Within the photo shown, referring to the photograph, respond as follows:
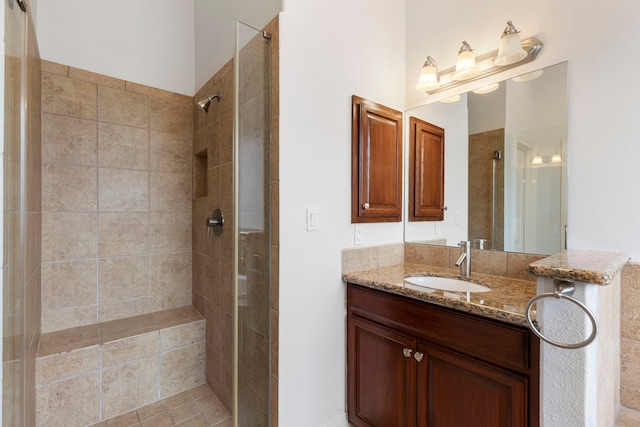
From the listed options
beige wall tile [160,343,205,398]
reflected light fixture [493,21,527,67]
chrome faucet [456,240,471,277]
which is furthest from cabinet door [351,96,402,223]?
beige wall tile [160,343,205,398]

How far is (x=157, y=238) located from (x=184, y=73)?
1.46 metres

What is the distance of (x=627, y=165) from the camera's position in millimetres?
1123

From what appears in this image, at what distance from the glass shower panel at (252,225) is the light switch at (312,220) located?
0.20 metres

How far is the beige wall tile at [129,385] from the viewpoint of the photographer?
1779 mm

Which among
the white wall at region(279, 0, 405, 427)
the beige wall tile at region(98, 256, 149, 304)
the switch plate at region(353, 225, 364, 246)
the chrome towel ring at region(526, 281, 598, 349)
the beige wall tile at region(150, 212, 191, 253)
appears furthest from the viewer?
the beige wall tile at region(150, 212, 191, 253)

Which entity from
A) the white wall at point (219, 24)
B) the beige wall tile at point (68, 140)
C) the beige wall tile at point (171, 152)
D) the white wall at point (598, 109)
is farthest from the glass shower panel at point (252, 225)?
the beige wall tile at point (68, 140)

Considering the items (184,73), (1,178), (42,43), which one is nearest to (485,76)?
(1,178)

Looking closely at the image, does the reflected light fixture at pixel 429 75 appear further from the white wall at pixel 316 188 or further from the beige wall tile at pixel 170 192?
the beige wall tile at pixel 170 192

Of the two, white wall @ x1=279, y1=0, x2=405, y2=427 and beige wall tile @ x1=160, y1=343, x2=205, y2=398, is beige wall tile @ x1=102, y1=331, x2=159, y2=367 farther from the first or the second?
white wall @ x1=279, y1=0, x2=405, y2=427

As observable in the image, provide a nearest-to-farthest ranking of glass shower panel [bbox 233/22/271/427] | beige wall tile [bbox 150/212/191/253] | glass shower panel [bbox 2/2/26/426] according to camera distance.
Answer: glass shower panel [bbox 2/2/26/426] → glass shower panel [bbox 233/22/271/427] → beige wall tile [bbox 150/212/191/253]

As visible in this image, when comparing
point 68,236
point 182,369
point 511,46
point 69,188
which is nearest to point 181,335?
point 182,369

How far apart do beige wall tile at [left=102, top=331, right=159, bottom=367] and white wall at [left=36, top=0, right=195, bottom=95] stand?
194 centimetres

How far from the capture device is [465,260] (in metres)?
1.53

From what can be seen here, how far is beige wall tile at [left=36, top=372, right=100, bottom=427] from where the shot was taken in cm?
160
